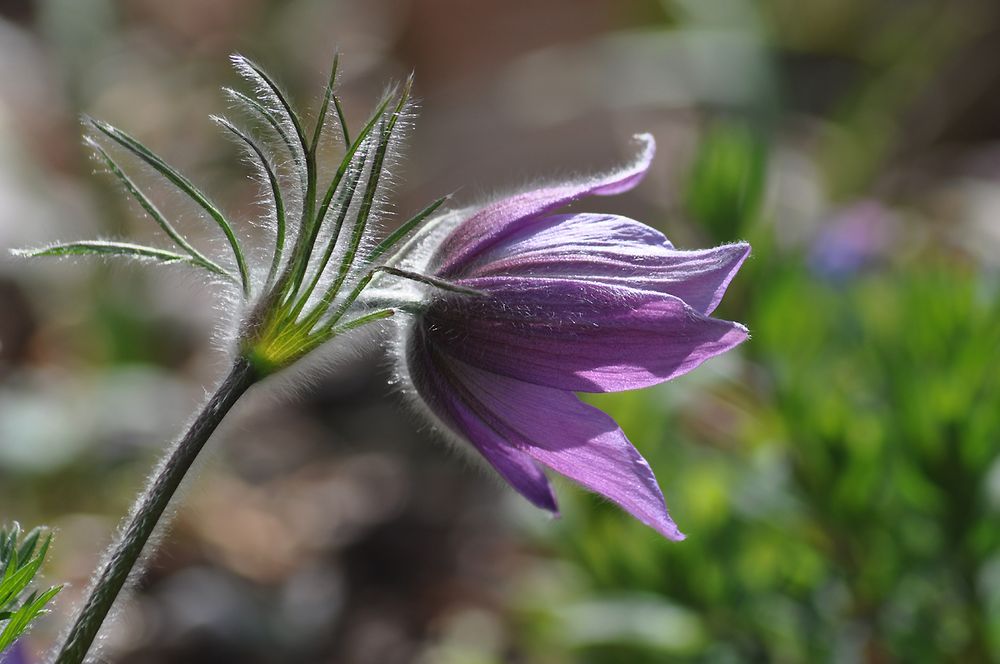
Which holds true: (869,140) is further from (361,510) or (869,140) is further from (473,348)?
(473,348)

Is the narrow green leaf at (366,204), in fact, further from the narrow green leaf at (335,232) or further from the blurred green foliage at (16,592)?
the blurred green foliage at (16,592)

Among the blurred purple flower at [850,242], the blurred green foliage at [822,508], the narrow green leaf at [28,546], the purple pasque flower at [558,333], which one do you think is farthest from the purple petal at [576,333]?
the blurred purple flower at [850,242]

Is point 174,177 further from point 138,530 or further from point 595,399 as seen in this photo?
point 595,399

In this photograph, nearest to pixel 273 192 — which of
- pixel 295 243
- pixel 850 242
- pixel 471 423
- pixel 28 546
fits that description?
pixel 295 243

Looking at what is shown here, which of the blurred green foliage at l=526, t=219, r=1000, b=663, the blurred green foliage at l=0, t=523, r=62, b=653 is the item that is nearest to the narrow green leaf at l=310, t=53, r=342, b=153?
the blurred green foliage at l=0, t=523, r=62, b=653

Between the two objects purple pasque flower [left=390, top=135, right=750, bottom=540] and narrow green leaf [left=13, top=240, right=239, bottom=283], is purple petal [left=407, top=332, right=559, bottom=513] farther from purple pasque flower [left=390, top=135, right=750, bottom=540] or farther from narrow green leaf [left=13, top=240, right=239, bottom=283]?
narrow green leaf [left=13, top=240, right=239, bottom=283]

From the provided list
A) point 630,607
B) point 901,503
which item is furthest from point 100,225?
point 901,503
